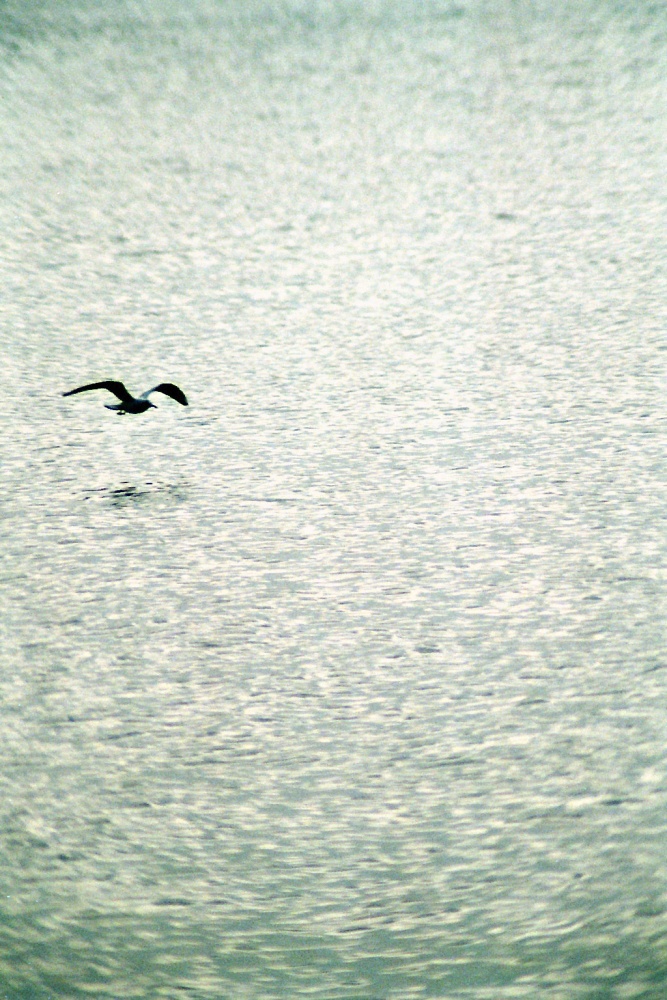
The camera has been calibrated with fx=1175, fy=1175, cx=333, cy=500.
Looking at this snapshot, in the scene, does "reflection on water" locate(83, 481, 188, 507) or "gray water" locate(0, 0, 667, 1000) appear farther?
"reflection on water" locate(83, 481, 188, 507)

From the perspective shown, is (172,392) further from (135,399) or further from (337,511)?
(337,511)

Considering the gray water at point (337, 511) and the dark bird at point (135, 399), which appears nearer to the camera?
the gray water at point (337, 511)

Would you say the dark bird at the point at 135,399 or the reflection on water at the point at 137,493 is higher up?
the dark bird at the point at 135,399

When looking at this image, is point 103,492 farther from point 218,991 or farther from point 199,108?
point 199,108

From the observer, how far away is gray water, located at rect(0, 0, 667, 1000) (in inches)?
20.1

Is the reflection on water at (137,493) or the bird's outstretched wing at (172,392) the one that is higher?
the bird's outstretched wing at (172,392)

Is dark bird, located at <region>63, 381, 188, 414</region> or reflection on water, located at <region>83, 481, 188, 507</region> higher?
dark bird, located at <region>63, 381, 188, 414</region>

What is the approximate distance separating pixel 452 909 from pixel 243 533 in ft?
1.14

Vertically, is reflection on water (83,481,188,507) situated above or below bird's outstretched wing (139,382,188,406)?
below

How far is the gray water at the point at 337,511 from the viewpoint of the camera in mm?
510

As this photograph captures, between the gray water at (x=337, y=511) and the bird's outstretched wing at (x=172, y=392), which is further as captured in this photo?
the bird's outstretched wing at (x=172, y=392)

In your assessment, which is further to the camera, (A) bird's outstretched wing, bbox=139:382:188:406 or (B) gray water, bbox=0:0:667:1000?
(A) bird's outstretched wing, bbox=139:382:188:406

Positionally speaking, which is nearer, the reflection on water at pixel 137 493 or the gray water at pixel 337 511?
the gray water at pixel 337 511

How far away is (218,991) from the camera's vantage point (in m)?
0.47
